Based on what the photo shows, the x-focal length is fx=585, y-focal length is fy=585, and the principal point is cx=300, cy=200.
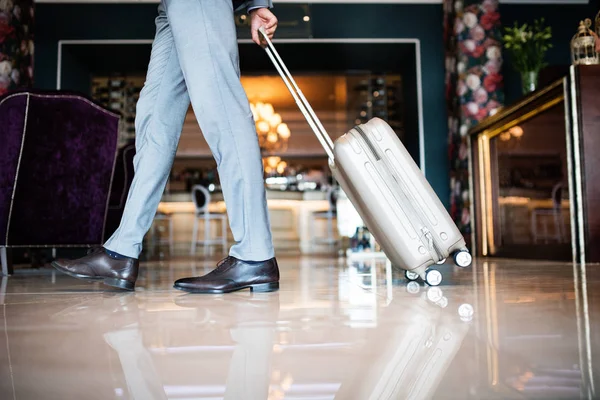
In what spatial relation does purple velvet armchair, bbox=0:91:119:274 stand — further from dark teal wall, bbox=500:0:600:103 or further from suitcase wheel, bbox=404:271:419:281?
dark teal wall, bbox=500:0:600:103

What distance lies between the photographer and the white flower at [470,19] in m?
5.29

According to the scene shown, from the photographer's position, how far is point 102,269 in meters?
1.41

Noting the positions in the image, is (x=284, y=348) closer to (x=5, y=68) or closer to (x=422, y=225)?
(x=422, y=225)

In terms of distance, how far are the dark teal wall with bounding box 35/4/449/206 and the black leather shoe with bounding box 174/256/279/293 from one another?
442 cm

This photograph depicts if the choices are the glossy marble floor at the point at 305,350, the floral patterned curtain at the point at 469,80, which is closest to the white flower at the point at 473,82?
the floral patterned curtain at the point at 469,80

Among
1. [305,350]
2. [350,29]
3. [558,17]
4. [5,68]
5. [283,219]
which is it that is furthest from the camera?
[283,219]

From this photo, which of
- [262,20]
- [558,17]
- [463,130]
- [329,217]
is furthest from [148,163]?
[329,217]

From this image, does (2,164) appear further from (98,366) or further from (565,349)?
(565,349)

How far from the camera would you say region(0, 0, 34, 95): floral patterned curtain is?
16.2ft

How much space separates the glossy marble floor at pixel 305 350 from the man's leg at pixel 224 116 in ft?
0.97

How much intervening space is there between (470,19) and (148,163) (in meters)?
4.55

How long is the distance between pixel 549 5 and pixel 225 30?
219 inches

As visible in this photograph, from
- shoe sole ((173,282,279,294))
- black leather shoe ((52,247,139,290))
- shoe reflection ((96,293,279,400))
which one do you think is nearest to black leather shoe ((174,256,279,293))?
shoe sole ((173,282,279,294))

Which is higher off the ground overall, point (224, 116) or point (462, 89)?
point (462, 89)
